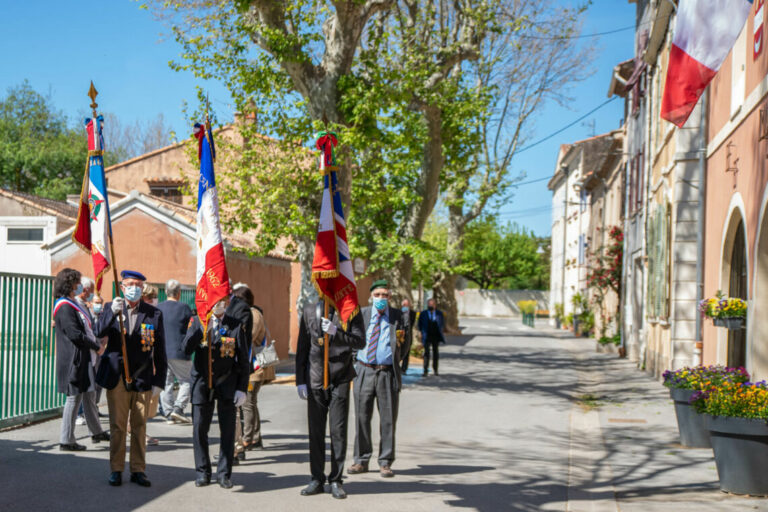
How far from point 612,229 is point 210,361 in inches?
954

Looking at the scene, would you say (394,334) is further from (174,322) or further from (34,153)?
(34,153)

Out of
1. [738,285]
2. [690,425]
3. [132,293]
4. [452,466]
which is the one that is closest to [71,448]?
[132,293]

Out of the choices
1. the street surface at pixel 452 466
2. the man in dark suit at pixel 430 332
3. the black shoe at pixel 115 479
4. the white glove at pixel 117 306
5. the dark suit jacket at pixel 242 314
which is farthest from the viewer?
the man in dark suit at pixel 430 332

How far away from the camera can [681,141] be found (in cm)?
1598

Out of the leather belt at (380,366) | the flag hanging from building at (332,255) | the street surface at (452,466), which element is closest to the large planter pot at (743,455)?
the street surface at (452,466)

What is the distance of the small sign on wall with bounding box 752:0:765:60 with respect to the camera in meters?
10.4

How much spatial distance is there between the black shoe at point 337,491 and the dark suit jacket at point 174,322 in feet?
12.8

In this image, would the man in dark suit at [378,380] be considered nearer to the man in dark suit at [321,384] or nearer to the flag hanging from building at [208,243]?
the man in dark suit at [321,384]

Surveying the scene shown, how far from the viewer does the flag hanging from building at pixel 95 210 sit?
7402 millimetres

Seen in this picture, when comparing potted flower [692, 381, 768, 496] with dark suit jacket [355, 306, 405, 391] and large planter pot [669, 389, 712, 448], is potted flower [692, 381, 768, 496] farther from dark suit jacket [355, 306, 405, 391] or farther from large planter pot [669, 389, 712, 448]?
dark suit jacket [355, 306, 405, 391]

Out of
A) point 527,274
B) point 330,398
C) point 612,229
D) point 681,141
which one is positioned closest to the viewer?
point 330,398

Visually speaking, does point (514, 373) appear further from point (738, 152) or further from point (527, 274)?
point (527, 274)

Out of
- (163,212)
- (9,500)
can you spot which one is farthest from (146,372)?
(163,212)

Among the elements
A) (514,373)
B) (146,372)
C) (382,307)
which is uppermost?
(382,307)
